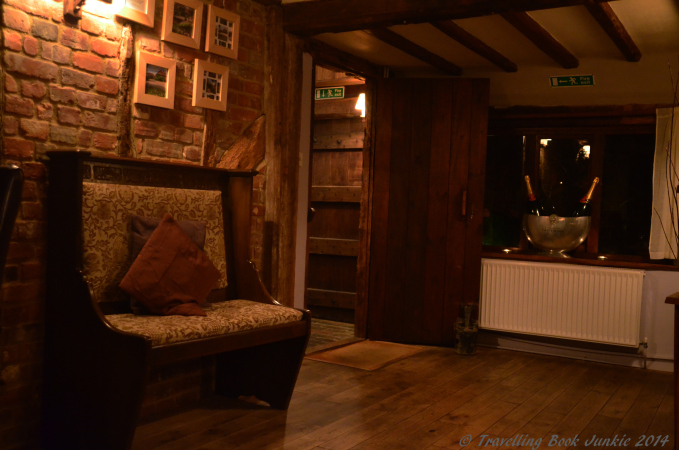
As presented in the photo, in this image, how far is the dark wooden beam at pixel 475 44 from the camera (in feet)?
13.5

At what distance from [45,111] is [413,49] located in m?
2.85

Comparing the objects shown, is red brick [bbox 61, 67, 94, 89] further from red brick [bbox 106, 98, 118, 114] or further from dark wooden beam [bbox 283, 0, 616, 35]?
dark wooden beam [bbox 283, 0, 616, 35]

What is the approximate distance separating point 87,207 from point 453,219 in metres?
3.12

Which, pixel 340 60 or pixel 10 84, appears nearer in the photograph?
pixel 10 84

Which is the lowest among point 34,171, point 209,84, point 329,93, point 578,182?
point 34,171

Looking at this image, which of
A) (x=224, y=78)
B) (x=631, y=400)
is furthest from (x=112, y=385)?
(x=631, y=400)

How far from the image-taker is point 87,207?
267 cm

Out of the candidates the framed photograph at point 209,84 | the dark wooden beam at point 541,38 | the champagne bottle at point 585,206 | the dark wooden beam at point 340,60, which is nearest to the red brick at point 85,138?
the framed photograph at point 209,84

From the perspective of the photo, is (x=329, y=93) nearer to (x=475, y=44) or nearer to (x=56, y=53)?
(x=475, y=44)

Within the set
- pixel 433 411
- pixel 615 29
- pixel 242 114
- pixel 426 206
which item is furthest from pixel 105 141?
pixel 615 29

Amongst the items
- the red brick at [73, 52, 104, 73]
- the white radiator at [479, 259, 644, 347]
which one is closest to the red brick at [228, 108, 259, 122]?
the red brick at [73, 52, 104, 73]

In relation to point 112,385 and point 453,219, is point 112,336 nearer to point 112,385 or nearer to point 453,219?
point 112,385

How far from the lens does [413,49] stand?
470 cm

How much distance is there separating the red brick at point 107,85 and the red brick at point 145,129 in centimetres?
19
